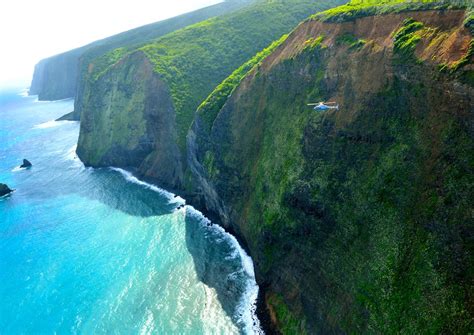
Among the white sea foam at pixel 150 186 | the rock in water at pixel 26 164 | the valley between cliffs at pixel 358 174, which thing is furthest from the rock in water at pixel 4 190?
the valley between cliffs at pixel 358 174

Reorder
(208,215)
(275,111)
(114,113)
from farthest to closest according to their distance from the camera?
(114,113), (208,215), (275,111)

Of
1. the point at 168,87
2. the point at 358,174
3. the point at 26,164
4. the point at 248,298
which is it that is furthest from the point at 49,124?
the point at 358,174

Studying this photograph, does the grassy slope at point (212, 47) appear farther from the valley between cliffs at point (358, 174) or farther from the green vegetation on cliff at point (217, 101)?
the valley between cliffs at point (358, 174)

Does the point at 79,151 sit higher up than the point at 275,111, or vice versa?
the point at 275,111

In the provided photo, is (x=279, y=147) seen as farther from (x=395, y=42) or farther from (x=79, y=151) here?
(x=79, y=151)

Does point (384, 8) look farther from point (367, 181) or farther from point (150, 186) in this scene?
point (150, 186)

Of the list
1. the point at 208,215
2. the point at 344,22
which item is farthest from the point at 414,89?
the point at 208,215
